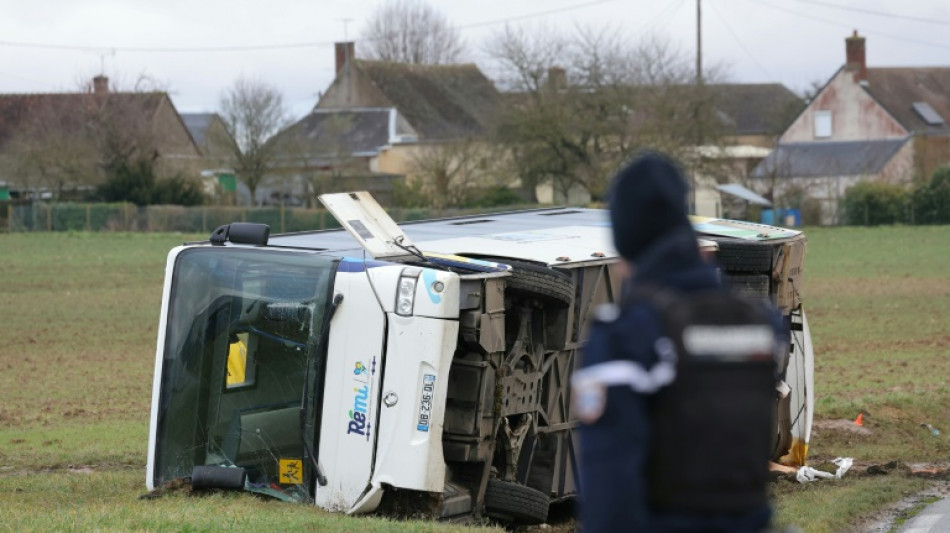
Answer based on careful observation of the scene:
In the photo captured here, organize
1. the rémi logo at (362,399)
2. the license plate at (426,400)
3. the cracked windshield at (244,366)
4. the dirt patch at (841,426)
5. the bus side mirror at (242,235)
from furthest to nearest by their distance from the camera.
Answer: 1. the dirt patch at (841,426)
2. the bus side mirror at (242,235)
3. the cracked windshield at (244,366)
4. the rémi logo at (362,399)
5. the license plate at (426,400)

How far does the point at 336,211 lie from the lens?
8.14 m

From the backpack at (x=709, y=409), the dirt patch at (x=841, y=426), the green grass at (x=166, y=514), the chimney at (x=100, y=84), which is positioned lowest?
the dirt patch at (x=841, y=426)

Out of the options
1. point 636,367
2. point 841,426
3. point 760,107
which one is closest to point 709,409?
point 636,367

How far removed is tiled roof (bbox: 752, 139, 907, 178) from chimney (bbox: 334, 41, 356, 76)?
2856 centimetres

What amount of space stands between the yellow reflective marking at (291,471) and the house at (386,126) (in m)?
51.8

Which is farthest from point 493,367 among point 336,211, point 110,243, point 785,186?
point 785,186

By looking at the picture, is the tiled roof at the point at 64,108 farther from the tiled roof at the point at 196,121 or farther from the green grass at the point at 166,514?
the green grass at the point at 166,514

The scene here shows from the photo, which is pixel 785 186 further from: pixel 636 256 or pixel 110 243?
pixel 636 256

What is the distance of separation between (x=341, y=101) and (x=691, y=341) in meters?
79.6

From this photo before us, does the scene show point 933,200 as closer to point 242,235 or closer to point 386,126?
point 386,126

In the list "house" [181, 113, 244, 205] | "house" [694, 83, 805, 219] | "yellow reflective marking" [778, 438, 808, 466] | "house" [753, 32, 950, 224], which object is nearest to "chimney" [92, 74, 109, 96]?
"house" [181, 113, 244, 205]

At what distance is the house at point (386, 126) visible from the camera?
63.5 meters

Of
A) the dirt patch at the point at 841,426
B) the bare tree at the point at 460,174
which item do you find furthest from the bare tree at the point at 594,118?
the dirt patch at the point at 841,426

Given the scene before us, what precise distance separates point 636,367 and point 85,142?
66086 mm
